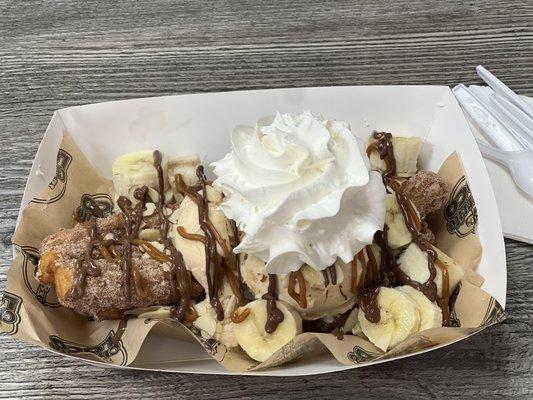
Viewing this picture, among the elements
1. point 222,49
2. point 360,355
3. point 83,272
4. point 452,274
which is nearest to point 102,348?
point 83,272

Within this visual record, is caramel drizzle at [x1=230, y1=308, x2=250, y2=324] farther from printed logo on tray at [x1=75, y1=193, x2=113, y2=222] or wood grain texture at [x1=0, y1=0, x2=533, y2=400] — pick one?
wood grain texture at [x1=0, y1=0, x2=533, y2=400]

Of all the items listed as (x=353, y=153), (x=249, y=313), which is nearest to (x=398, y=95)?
(x=353, y=153)

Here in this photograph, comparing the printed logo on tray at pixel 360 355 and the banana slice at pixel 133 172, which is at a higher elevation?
the banana slice at pixel 133 172

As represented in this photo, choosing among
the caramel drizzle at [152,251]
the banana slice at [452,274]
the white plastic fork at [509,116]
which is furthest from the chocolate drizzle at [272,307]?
the white plastic fork at [509,116]

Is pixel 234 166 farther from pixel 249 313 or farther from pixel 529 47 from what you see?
pixel 529 47

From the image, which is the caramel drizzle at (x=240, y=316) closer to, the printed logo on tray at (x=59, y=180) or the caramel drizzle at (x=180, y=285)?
the caramel drizzle at (x=180, y=285)

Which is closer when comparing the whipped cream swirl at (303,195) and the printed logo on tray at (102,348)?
the whipped cream swirl at (303,195)
